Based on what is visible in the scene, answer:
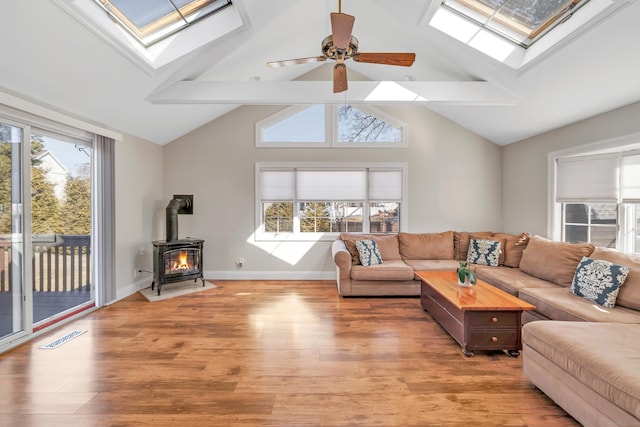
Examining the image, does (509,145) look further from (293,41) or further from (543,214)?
(293,41)

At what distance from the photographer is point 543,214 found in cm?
429

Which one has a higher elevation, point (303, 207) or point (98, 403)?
point (303, 207)

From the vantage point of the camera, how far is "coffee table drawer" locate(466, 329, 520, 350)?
101 inches

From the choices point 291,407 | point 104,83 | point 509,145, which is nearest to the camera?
point 291,407

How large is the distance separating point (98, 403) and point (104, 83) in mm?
3033

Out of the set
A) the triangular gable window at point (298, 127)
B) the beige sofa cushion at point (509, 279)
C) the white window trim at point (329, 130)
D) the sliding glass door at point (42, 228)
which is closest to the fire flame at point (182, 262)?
the sliding glass door at point (42, 228)

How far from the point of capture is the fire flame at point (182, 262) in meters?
4.47

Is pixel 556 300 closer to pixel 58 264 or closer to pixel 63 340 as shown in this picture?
pixel 63 340

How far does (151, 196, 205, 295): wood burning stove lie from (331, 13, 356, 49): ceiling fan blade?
142 inches

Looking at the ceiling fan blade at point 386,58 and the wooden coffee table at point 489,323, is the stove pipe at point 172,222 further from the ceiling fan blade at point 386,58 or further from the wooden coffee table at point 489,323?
the wooden coffee table at point 489,323

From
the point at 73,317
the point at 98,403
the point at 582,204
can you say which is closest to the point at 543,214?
the point at 582,204

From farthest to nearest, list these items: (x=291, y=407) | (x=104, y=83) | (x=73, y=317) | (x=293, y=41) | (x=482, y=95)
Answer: (x=293, y=41)
(x=482, y=95)
(x=73, y=317)
(x=104, y=83)
(x=291, y=407)

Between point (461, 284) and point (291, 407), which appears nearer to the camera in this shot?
point (291, 407)

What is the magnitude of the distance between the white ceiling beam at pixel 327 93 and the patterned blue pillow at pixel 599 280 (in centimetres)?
216
